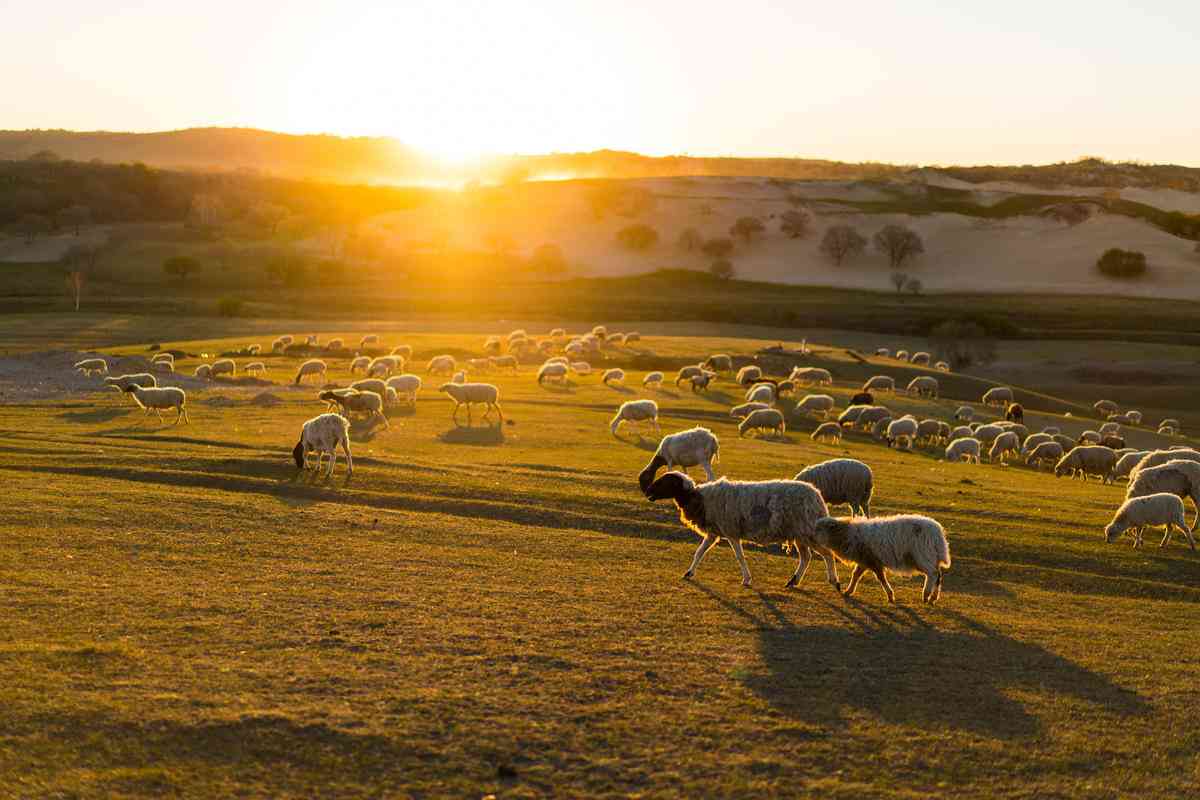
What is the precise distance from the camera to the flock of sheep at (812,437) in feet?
48.7

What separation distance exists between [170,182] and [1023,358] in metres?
149

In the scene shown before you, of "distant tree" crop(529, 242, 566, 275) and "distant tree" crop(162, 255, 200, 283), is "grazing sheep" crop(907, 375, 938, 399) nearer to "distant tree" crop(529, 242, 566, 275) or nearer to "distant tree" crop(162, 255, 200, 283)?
"distant tree" crop(529, 242, 566, 275)

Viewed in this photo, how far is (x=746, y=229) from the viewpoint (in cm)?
15988

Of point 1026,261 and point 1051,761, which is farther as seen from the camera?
point 1026,261

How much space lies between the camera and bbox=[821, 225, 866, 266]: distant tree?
149625mm

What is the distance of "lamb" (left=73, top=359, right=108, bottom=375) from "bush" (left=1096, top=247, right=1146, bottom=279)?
126380 millimetres

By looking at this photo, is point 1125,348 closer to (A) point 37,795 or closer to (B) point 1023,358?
(B) point 1023,358

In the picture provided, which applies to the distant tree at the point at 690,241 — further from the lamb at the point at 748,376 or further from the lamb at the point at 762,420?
the lamb at the point at 762,420

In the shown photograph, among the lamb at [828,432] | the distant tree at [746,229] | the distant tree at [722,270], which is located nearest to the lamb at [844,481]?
the lamb at [828,432]

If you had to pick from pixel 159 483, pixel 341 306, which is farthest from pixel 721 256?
pixel 159 483

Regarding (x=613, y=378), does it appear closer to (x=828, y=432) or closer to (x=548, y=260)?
(x=828, y=432)

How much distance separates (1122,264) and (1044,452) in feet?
374

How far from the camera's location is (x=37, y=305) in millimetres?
91000

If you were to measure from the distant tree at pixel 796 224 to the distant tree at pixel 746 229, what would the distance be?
154 inches
